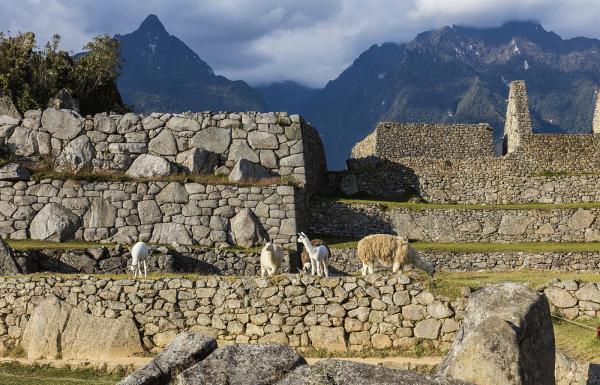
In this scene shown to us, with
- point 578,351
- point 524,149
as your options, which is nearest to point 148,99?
point 524,149

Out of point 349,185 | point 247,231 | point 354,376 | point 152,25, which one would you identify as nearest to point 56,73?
point 247,231

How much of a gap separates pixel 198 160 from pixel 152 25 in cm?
16647

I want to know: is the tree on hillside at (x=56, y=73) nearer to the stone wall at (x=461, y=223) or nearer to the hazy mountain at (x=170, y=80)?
the stone wall at (x=461, y=223)

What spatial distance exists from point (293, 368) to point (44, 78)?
21893 mm

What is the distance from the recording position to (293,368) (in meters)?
7.43

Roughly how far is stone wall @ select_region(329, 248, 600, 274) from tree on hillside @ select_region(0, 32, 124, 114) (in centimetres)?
1265

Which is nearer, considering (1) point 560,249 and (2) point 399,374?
(2) point 399,374

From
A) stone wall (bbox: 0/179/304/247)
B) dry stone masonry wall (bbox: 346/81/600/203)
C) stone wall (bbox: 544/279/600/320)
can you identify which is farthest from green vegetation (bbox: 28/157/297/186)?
stone wall (bbox: 544/279/600/320)

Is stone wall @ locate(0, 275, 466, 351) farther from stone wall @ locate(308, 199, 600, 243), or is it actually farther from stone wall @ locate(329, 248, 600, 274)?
stone wall @ locate(308, 199, 600, 243)

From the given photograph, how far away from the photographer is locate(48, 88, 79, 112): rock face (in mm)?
24248

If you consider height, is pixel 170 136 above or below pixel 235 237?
above

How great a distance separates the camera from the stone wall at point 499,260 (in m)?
22.4

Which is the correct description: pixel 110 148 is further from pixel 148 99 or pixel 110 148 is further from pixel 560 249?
pixel 148 99

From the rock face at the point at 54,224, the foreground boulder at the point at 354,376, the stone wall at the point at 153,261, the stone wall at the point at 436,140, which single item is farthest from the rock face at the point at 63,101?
the foreground boulder at the point at 354,376
